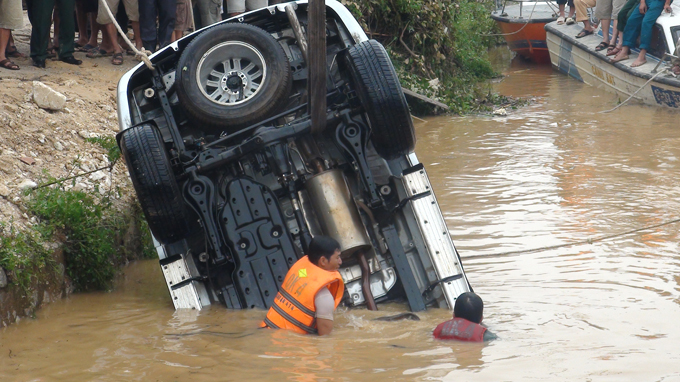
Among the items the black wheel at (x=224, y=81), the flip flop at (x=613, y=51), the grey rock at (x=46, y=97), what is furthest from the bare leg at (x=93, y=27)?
the flip flop at (x=613, y=51)

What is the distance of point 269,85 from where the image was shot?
18.6 ft

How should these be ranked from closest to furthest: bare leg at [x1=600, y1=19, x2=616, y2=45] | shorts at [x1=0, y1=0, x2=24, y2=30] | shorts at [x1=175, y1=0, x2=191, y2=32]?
shorts at [x1=0, y1=0, x2=24, y2=30] → shorts at [x1=175, y1=0, x2=191, y2=32] → bare leg at [x1=600, y1=19, x2=616, y2=45]

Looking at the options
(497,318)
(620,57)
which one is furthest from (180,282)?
(620,57)

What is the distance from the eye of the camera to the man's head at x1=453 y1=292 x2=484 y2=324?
494 centimetres

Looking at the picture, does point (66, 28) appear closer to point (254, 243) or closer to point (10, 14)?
point (10, 14)

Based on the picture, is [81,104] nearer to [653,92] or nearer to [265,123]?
[265,123]

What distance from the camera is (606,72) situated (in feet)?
49.2

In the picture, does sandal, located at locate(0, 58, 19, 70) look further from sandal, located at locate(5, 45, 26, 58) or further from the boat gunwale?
the boat gunwale

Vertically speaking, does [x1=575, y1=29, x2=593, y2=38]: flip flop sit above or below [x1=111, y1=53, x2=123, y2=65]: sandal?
below

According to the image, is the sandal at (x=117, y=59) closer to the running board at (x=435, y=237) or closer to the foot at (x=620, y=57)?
the running board at (x=435, y=237)

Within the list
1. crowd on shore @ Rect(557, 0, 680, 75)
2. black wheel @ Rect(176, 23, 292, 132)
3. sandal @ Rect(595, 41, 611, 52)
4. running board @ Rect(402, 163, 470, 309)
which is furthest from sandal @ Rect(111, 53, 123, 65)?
sandal @ Rect(595, 41, 611, 52)

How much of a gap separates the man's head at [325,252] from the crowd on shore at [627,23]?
9661mm

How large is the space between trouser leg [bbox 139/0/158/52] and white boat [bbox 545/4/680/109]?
7582 millimetres

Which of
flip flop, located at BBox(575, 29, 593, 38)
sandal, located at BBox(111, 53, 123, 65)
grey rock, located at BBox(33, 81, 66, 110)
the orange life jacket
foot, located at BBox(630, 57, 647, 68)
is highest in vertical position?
sandal, located at BBox(111, 53, 123, 65)
